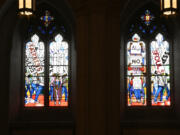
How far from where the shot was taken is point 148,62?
31.8 feet

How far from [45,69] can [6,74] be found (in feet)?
4.39

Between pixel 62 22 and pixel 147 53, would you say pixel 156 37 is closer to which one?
pixel 147 53

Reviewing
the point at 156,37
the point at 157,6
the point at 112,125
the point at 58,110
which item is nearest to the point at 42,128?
the point at 58,110

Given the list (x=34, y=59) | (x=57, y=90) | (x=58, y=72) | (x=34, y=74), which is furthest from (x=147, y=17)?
(x=34, y=74)

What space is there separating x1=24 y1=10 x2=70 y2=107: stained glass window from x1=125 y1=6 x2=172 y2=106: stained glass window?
6.38 ft

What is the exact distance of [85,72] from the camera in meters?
5.72

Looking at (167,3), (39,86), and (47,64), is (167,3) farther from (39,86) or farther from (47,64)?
(39,86)

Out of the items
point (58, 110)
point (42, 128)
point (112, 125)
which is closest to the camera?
point (112, 125)

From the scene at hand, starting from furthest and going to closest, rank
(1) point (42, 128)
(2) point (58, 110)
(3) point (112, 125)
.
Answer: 1. (2) point (58, 110)
2. (1) point (42, 128)
3. (3) point (112, 125)

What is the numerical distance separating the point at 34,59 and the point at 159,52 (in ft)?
12.6

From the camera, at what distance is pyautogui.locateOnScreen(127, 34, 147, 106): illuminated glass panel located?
9.52m

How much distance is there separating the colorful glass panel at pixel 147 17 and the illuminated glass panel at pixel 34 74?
332 cm

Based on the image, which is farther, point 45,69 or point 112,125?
point 45,69

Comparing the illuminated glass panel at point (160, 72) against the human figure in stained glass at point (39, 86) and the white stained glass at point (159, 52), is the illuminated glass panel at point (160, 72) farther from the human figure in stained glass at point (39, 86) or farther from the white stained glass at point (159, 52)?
the human figure in stained glass at point (39, 86)
